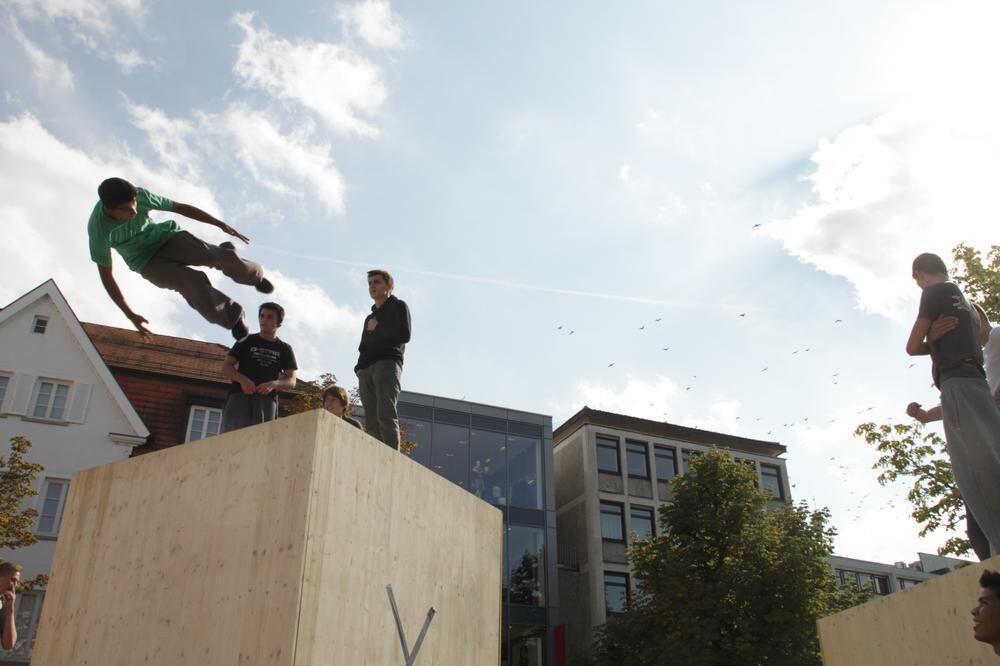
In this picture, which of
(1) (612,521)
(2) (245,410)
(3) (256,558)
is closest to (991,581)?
(3) (256,558)

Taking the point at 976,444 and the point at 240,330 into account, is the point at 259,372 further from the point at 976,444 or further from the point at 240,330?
the point at 976,444

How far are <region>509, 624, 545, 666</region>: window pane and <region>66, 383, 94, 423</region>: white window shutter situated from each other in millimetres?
17210

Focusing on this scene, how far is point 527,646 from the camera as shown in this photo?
31.0 meters

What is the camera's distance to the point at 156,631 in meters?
5.58

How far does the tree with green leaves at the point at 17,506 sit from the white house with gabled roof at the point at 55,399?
9.42 feet

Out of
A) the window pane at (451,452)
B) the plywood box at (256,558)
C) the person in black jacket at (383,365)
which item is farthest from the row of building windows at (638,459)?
the plywood box at (256,558)

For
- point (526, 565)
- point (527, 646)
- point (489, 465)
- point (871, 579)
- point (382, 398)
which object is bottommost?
point (527, 646)

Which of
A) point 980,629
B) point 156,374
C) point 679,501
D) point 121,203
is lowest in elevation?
point 980,629

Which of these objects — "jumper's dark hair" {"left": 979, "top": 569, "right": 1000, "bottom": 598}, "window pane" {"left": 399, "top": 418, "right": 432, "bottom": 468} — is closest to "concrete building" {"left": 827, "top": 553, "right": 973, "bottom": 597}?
"window pane" {"left": 399, "top": 418, "right": 432, "bottom": 468}

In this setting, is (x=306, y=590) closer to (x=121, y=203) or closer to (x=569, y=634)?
(x=121, y=203)

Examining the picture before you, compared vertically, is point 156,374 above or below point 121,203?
above

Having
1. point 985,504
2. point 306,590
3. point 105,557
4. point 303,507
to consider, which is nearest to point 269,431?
point 303,507

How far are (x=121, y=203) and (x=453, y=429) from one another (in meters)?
26.7

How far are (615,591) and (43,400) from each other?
2335 cm
